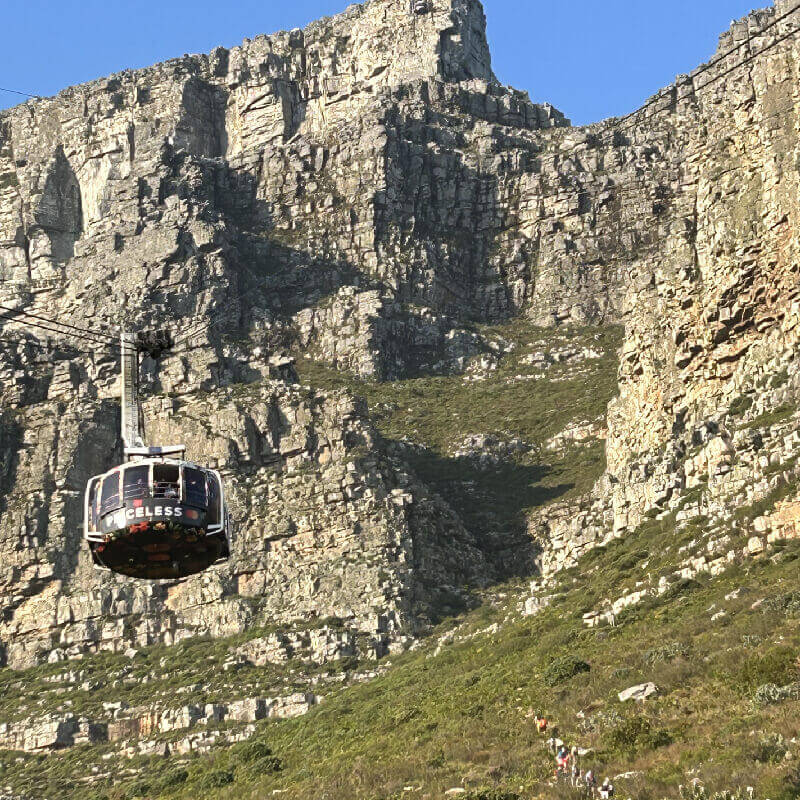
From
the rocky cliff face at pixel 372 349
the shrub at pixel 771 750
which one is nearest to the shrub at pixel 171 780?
the rocky cliff face at pixel 372 349

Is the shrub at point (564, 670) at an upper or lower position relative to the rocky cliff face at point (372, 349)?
lower

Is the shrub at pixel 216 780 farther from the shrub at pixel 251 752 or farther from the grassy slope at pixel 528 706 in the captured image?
the shrub at pixel 251 752

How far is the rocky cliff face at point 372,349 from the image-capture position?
112 metres

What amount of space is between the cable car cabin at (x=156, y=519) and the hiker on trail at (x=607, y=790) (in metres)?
18.9


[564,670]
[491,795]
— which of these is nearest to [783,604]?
[564,670]

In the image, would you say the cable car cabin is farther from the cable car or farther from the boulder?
the boulder

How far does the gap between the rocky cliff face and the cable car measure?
26.6 m

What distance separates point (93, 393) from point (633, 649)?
9060cm

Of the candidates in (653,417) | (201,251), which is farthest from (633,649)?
(201,251)

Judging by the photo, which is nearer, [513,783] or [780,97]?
[513,783]

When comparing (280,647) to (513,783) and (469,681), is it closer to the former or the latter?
(469,681)

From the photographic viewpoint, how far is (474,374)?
177 metres

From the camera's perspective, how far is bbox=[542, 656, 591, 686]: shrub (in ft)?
260

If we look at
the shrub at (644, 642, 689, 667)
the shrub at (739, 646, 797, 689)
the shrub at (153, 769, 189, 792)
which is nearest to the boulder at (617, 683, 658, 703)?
the shrub at (644, 642, 689, 667)
